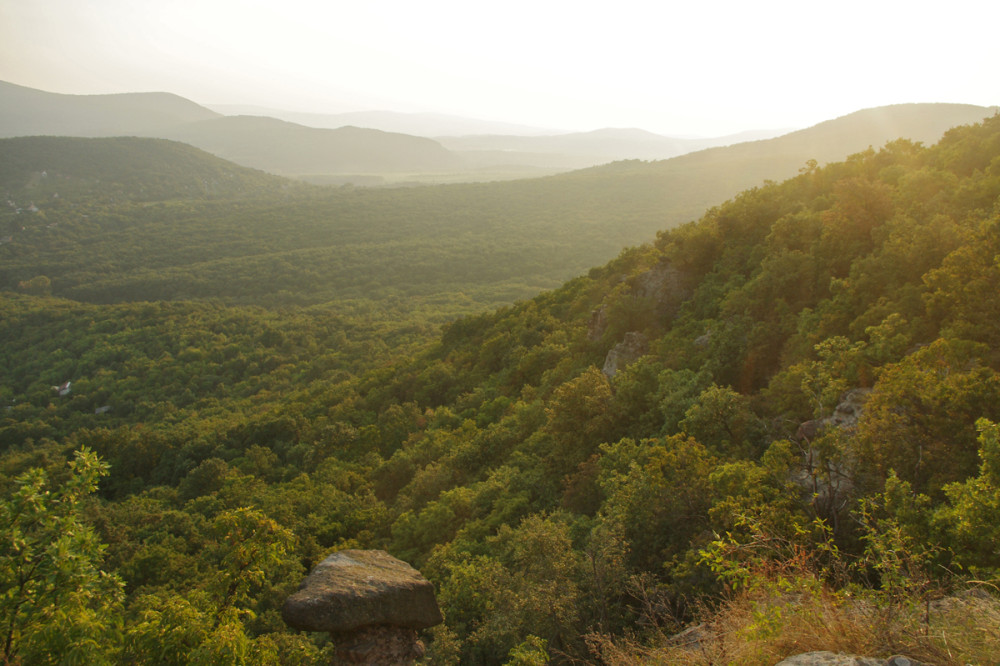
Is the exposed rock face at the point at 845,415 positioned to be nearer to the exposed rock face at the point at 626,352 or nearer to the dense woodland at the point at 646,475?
the dense woodland at the point at 646,475

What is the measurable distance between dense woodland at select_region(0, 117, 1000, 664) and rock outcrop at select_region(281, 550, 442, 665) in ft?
1.92

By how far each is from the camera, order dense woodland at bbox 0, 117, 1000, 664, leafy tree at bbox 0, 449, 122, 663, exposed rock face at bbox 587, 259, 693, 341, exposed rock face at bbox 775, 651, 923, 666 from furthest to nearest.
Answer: exposed rock face at bbox 587, 259, 693, 341
dense woodland at bbox 0, 117, 1000, 664
leafy tree at bbox 0, 449, 122, 663
exposed rock face at bbox 775, 651, 923, 666

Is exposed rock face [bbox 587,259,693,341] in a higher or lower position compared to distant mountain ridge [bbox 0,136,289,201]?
lower

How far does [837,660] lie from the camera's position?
4.46 m

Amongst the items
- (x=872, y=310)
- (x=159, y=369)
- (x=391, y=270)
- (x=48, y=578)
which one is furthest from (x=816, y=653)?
(x=391, y=270)

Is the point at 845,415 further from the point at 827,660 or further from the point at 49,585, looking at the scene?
the point at 49,585

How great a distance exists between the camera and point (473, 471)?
1773 centimetres

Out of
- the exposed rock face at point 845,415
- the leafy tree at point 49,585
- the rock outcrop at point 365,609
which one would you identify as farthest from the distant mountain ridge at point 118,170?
the exposed rock face at point 845,415

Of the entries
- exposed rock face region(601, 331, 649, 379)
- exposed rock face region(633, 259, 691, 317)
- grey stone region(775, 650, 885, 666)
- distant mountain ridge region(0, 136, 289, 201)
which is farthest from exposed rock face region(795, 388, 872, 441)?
distant mountain ridge region(0, 136, 289, 201)

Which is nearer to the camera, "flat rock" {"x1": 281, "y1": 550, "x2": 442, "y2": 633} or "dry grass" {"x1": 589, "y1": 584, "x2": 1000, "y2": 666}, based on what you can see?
"dry grass" {"x1": 589, "y1": 584, "x2": 1000, "y2": 666}

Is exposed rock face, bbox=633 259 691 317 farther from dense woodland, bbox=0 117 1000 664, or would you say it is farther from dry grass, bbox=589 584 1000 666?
dry grass, bbox=589 584 1000 666

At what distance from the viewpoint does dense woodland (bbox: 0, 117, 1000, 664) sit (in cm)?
526

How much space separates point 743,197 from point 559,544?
16630 mm

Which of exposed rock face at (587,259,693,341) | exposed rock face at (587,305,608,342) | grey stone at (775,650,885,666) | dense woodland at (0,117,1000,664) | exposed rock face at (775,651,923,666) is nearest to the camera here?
exposed rock face at (775,651,923,666)
